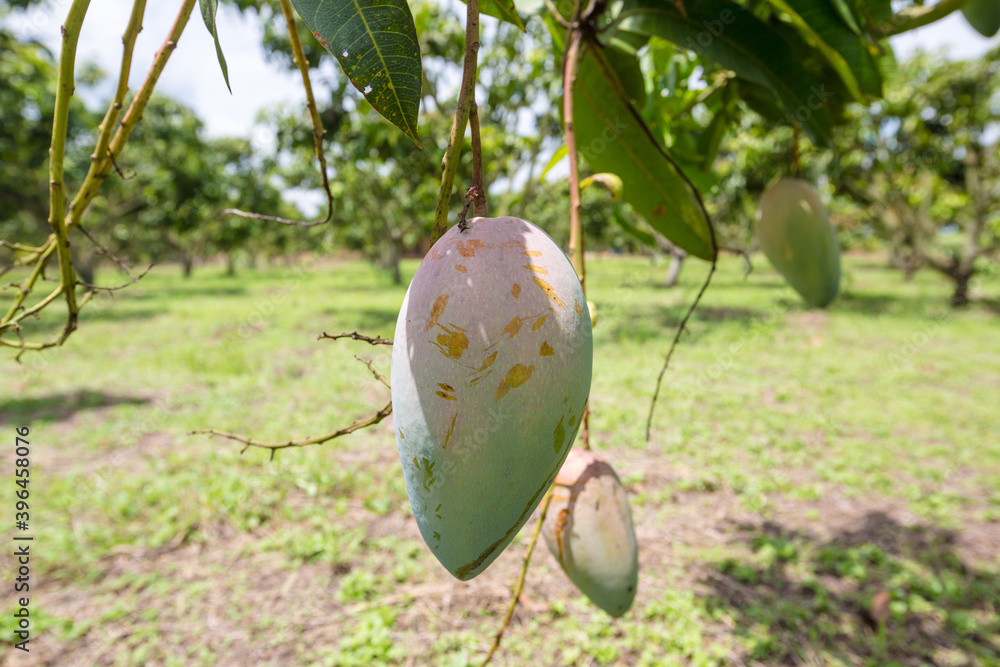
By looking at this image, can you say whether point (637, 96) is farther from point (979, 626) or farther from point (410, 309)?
point (979, 626)

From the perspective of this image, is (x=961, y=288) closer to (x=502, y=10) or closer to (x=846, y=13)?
(x=846, y=13)

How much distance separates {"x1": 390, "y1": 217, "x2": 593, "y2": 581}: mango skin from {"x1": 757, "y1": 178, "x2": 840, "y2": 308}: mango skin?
60 cm

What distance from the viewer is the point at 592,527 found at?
66 cm

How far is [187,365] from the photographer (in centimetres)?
500

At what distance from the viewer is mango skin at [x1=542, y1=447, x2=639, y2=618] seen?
0.67 m

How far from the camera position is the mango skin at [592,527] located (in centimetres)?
67

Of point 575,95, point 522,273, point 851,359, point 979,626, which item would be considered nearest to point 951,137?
point 851,359

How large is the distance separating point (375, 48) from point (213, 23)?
0.14 metres

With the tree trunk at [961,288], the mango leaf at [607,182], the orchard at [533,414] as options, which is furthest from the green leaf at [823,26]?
the tree trunk at [961,288]

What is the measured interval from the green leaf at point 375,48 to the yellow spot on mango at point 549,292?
13 centimetres

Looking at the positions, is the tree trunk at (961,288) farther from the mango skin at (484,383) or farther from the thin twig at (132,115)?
the thin twig at (132,115)

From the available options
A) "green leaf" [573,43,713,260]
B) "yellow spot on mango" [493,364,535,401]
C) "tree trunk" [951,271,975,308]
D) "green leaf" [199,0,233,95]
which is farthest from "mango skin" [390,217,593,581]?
"tree trunk" [951,271,975,308]

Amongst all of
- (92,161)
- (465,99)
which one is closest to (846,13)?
(465,99)

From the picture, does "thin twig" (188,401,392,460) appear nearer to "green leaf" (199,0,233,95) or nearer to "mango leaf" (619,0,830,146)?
"green leaf" (199,0,233,95)
